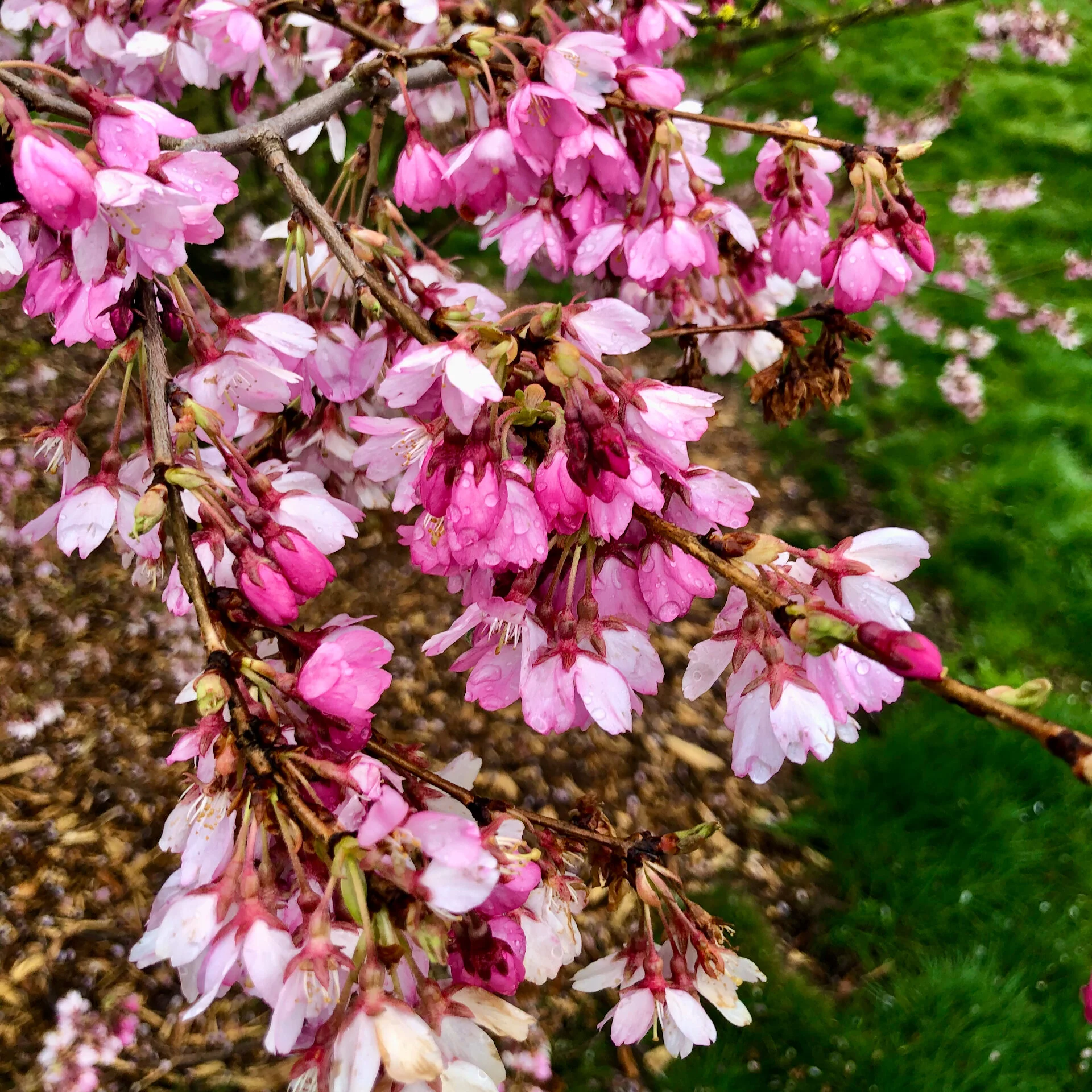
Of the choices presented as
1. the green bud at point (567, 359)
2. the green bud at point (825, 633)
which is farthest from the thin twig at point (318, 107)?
the green bud at point (825, 633)

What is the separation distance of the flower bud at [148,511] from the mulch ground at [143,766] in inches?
75.3

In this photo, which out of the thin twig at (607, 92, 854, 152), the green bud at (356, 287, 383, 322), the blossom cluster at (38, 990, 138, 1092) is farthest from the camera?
the blossom cluster at (38, 990, 138, 1092)

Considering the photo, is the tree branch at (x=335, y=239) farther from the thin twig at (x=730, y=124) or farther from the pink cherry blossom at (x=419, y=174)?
the thin twig at (x=730, y=124)

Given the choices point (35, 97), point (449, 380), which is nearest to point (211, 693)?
point (449, 380)

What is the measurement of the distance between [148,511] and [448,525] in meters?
0.29

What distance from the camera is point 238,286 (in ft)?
11.9

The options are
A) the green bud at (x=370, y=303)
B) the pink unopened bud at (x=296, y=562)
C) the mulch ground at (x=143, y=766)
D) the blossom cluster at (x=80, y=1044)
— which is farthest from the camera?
the mulch ground at (x=143, y=766)

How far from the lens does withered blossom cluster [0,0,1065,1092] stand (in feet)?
2.40

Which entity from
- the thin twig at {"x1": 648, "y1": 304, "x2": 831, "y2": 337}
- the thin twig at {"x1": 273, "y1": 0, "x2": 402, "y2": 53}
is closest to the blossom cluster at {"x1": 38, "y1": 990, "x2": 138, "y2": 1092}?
the thin twig at {"x1": 648, "y1": 304, "x2": 831, "y2": 337}

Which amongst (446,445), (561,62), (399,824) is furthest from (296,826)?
(561,62)

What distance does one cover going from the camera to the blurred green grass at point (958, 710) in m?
2.27

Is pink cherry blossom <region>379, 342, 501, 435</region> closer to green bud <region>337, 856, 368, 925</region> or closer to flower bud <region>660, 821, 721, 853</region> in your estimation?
green bud <region>337, 856, 368, 925</region>

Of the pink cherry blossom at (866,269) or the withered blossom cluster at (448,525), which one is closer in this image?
the withered blossom cluster at (448,525)

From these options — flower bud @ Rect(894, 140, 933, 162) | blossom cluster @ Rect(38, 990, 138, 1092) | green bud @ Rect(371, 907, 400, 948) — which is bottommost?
blossom cluster @ Rect(38, 990, 138, 1092)
